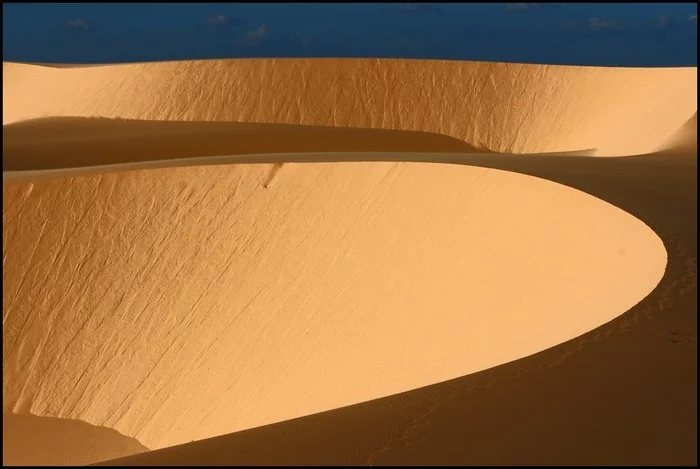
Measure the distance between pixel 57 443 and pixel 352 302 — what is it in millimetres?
4459

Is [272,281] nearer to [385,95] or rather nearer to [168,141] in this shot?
[168,141]

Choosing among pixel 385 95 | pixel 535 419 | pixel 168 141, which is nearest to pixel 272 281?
pixel 535 419

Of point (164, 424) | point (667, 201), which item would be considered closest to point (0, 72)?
point (164, 424)

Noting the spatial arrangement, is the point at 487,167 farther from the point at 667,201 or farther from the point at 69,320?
the point at 69,320

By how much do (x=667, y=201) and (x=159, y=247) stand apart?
795 centimetres

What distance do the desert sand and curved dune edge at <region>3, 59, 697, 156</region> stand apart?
25.9ft

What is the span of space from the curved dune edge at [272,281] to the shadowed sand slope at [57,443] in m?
0.22

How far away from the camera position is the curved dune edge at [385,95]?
95.0 ft

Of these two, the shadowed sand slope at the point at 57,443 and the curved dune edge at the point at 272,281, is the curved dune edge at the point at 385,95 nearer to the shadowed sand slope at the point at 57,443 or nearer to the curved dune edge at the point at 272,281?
the curved dune edge at the point at 272,281

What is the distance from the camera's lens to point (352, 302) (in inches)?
485

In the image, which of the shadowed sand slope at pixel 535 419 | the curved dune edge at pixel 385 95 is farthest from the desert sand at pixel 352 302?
the curved dune edge at pixel 385 95

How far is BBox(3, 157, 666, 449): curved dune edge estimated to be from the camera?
10.1 m

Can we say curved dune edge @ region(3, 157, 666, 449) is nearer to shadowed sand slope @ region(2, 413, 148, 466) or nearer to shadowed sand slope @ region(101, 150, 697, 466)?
shadowed sand slope @ region(2, 413, 148, 466)

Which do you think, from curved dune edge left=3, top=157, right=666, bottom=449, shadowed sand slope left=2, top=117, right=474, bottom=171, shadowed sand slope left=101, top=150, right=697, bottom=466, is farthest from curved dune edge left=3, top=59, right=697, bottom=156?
shadowed sand slope left=101, top=150, right=697, bottom=466
